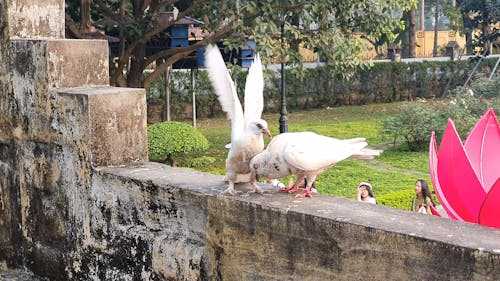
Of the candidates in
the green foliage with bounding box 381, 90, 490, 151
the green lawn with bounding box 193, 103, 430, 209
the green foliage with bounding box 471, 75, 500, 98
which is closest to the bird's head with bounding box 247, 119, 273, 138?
the green lawn with bounding box 193, 103, 430, 209

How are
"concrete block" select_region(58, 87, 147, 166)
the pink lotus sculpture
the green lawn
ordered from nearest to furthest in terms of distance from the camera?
1. the pink lotus sculpture
2. "concrete block" select_region(58, 87, 147, 166)
3. the green lawn

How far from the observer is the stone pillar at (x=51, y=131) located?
3.47 meters

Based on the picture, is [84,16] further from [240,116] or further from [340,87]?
[340,87]

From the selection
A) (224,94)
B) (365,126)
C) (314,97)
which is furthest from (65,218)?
(314,97)

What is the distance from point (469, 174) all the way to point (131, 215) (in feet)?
4.43

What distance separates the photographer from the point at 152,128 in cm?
1202

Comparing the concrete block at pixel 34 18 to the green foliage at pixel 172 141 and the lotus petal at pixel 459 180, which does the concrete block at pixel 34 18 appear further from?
the green foliage at pixel 172 141

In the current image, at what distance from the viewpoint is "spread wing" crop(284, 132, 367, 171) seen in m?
2.78

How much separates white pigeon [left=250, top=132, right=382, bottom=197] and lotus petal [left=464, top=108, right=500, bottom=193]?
1.67 feet

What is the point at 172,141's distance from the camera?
11625 millimetres

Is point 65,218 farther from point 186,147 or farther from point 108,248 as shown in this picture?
point 186,147

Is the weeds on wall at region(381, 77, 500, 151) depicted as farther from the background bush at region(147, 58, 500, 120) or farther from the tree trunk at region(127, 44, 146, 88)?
the background bush at region(147, 58, 500, 120)

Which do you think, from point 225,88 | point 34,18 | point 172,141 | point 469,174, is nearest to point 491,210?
point 469,174

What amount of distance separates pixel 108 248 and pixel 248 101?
891mm
